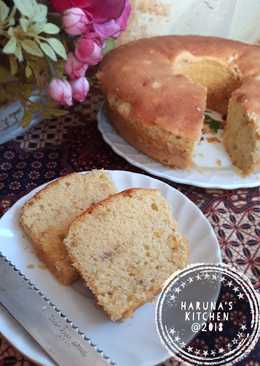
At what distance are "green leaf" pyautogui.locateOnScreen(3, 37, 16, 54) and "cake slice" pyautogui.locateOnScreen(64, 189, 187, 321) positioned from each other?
1.45ft

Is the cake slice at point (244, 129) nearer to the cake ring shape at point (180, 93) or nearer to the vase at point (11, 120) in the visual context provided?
the cake ring shape at point (180, 93)

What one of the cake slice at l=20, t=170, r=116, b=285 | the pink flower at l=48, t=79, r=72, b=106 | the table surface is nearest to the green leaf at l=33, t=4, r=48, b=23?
the pink flower at l=48, t=79, r=72, b=106

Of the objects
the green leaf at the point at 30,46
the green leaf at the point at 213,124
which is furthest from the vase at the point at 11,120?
the green leaf at the point at 213,124

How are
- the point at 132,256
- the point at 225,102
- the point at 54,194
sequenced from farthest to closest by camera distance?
the point at 225,102 → the point at 54,194 → the point at 132,256

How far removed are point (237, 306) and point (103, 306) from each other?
0.36m

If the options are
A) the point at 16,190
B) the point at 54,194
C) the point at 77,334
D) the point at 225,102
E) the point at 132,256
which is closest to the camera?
the point at 77,334

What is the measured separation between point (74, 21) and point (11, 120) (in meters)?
0.53

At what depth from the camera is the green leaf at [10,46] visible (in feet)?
3.76

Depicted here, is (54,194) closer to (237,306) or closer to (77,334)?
(77,334)

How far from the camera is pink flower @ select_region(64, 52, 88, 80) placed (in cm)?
136

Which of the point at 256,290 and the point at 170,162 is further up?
the point at 170,162

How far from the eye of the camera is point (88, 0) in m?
1.27

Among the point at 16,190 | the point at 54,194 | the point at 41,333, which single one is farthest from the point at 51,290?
the point at 16,190

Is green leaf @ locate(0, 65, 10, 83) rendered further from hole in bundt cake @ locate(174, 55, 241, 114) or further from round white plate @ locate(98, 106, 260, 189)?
hole in bundt cake @ locate(174, 55, 241, 114)
